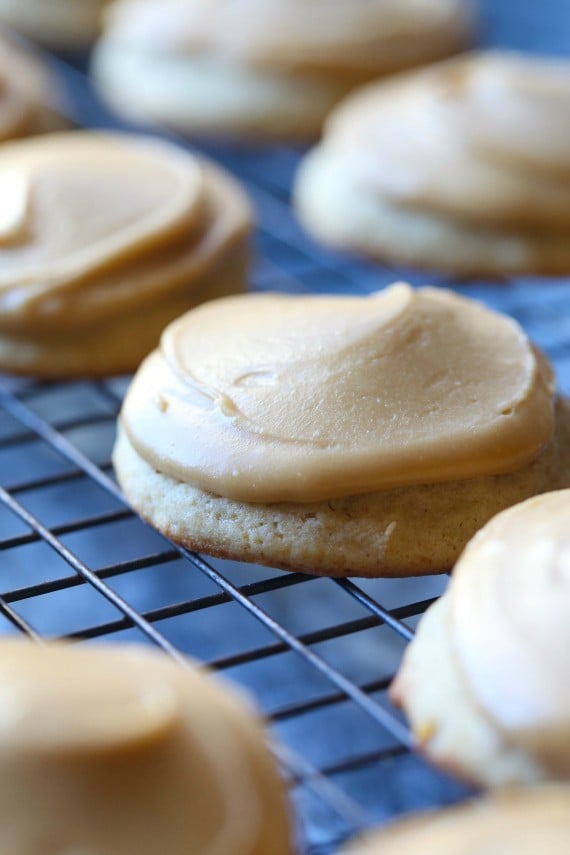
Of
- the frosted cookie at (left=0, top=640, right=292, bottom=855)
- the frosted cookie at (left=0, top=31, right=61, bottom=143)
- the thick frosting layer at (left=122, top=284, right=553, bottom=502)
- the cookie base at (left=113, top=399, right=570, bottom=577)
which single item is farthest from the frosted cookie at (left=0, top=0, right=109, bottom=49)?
the frosted cookie at (left=0, top=640, right=292, bottom=855)

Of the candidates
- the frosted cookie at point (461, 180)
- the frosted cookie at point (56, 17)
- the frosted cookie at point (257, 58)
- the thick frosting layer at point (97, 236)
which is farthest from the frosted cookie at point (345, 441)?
the frosted cookie at point (56, 17)

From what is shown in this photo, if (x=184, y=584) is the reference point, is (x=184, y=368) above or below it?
above

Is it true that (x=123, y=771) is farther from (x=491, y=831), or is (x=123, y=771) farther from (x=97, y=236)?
(x=97, y=236)

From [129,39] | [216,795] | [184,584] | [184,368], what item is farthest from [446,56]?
[216,795]

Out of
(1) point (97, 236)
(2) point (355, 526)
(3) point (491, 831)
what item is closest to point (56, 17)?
(1) point (97, 236)

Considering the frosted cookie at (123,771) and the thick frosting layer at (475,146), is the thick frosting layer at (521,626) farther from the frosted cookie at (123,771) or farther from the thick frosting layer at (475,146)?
the thick frosting layer at (475,146)

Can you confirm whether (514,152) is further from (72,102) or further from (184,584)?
(72,102)
